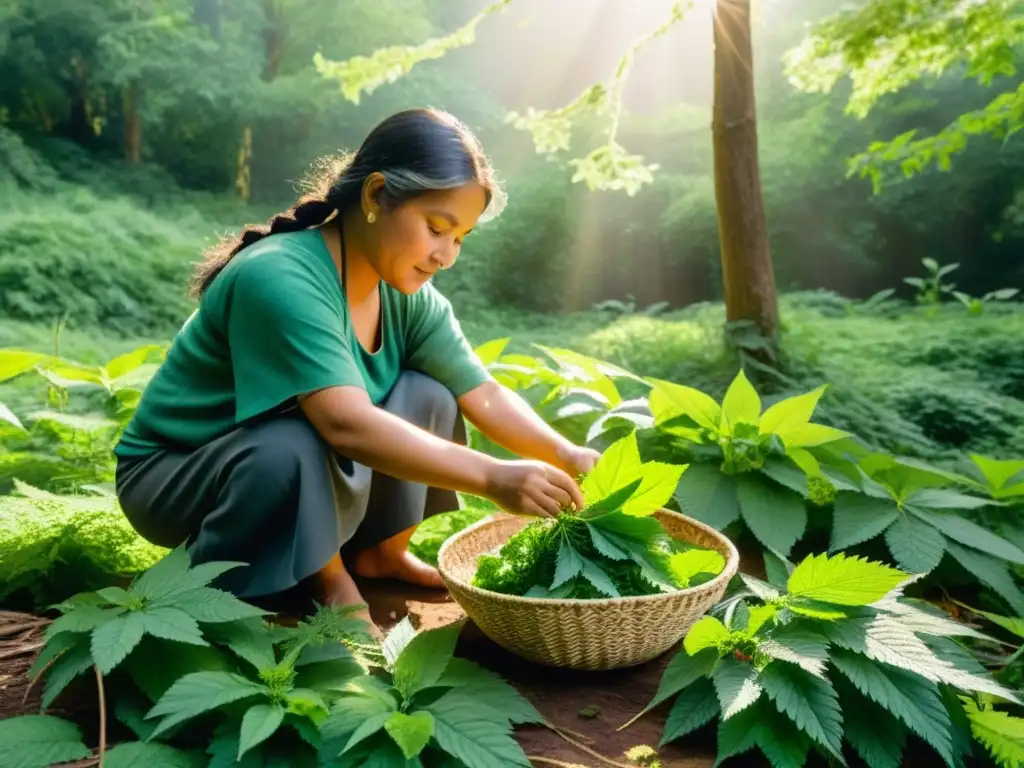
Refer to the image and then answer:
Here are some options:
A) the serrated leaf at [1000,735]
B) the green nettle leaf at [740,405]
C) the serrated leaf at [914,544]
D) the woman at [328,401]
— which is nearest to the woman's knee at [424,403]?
the woman at [328,401]

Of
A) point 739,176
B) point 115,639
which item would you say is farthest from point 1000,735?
point 739,176

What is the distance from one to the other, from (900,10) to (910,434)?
1699 mm

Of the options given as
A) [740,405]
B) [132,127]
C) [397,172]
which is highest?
[132,127]

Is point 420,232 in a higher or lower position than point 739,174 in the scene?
lower

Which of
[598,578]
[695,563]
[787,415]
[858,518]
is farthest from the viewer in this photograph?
[787,415]

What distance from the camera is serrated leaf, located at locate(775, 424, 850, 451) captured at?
2.21m

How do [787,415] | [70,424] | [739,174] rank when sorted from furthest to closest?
[739,174] < [70,424] < [787,415]

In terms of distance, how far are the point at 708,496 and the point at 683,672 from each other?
27.0 inches

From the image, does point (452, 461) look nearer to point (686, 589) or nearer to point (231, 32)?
point (686, 589)

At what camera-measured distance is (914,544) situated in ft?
6.64

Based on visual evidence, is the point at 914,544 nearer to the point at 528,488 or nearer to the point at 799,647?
the point at 799,647

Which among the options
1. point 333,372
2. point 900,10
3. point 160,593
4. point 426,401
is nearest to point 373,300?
point 426,401

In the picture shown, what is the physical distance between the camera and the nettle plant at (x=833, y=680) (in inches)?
54.7

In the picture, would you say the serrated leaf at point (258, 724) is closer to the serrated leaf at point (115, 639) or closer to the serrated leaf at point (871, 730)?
the serrated leaf at point (115, 639)
